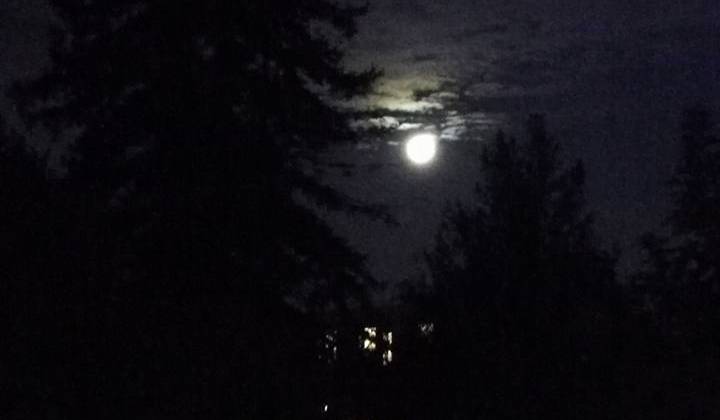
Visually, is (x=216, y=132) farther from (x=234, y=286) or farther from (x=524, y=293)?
(x=524, y=293)

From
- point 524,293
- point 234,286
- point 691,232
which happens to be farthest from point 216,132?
point 691,232

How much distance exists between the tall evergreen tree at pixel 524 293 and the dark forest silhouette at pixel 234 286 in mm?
37

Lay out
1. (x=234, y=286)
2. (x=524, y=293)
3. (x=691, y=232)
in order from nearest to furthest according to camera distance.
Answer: (x=234, y=286) < (x=524, y=293) < (x=691, y=232)

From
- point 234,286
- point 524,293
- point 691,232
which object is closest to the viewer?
point 234,286

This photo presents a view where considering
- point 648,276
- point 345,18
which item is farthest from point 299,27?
point 648,276

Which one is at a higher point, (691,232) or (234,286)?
(691,232)

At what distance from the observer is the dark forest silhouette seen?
8.87m

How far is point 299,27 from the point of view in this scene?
17.3 m

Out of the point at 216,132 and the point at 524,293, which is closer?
the point at 216,132

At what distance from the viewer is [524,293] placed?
1902 centimetres

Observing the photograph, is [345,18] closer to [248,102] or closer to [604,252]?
[248,102]

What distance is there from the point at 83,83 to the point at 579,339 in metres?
7.14

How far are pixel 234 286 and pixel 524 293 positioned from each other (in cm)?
522

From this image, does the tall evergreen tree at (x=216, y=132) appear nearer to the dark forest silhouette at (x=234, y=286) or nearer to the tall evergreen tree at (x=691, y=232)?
the dark forest silhouette at (x=234, y=286)
